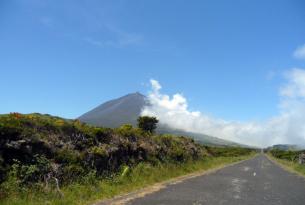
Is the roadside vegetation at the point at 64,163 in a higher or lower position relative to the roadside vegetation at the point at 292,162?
lower

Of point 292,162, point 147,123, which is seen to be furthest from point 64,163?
point 292,162

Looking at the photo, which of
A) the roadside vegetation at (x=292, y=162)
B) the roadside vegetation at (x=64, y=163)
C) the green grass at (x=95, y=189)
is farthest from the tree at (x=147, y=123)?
the roadside vegetation at (x=64, y=163)

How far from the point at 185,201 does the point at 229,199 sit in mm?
1966

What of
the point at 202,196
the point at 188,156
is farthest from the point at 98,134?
the point at 188,156

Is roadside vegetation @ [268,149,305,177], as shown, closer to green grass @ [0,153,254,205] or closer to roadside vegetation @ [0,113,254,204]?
green grass @ [0,153,254,205]

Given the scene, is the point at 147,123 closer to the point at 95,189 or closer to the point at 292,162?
the point at 292,162

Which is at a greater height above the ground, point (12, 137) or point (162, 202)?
point (12, 137)

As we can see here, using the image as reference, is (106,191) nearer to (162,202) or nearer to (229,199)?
(162,202)

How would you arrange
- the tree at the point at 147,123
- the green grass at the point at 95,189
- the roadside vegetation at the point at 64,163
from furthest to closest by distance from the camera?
the tree at the point at 147,123
the roadside vegetation at the point at 64,163
the green grass at the point at 95,189

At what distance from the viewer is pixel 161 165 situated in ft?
82.5

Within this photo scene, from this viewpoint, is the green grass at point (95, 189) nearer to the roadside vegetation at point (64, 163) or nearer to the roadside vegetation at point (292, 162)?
the roadside vegetation at point (64, 163)

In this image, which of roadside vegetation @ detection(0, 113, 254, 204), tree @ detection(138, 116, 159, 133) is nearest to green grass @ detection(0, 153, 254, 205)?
roadside vegetation @ detection(0, 113, 254, 204)

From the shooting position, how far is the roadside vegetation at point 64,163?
12.8 meters

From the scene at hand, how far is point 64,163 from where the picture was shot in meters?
15.4
